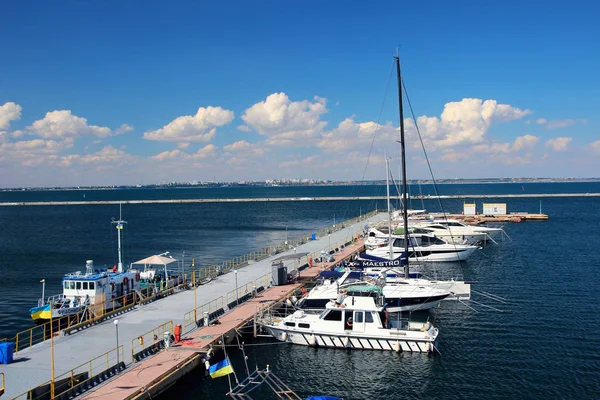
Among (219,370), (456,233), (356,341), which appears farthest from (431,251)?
(219,370)

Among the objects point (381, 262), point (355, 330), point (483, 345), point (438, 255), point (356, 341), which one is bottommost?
point (483, 345)

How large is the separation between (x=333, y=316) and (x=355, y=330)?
164cm

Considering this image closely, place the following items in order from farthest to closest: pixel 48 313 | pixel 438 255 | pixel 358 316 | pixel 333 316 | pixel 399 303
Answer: pixel 438 255 < pixel 48 313 < pixel 399 303 < pixel 333 316 < pixel 358 316

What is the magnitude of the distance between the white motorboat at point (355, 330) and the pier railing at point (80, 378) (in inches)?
404

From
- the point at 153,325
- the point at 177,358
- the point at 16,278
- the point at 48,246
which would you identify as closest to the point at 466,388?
the point at 177,358

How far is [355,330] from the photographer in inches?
1151

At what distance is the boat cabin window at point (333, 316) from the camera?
1176 inches

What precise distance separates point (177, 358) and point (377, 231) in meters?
46.3

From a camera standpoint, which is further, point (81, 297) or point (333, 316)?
point (81, 297)

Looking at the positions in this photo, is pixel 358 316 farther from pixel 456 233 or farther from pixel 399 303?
pixel 456 233

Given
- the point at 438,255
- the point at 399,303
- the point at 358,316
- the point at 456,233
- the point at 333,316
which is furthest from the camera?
the point at 456,233

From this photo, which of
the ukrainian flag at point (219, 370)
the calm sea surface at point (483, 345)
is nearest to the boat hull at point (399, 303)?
the calm sea surface at point (483, 345)

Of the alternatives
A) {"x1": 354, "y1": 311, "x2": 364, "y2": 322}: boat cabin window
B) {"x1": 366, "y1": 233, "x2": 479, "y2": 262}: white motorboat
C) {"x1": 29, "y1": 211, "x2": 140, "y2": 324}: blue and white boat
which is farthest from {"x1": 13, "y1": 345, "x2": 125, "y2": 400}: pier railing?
{"x1": 366, "y1": 233, "x2": 479, "y2": 262}: white motorboat

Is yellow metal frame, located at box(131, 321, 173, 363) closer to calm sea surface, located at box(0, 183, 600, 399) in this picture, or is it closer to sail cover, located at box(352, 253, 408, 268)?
calm sea surface, located at box(0, 183, 600, 399)
